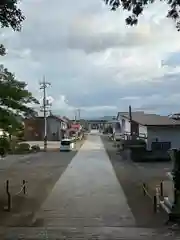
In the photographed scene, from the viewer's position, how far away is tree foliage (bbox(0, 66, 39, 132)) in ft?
57.8

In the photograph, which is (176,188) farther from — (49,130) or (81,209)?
(49,130)

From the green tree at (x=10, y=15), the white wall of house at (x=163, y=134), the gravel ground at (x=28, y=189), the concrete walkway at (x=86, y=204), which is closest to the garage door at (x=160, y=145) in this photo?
the white wall of house at (x=163, y=134)

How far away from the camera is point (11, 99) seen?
17828 millimetres

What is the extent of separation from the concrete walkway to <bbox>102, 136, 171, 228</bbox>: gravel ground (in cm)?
37

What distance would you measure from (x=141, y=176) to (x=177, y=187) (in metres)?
14.7

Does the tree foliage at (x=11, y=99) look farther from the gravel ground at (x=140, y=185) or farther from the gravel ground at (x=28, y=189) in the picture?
the gravel ground at (x=140, y=185)

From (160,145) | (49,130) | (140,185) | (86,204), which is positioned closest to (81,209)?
(86,204)

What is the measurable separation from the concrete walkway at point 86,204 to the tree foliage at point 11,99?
3.68m

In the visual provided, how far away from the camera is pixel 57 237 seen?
11719 millimetres

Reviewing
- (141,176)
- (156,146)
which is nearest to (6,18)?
(141,176)

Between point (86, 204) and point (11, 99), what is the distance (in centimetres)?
536

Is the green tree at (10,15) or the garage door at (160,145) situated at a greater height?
the green tree at (10,15)

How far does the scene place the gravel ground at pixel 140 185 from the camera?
15.8 meters

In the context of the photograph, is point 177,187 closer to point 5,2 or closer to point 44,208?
point 44,208
